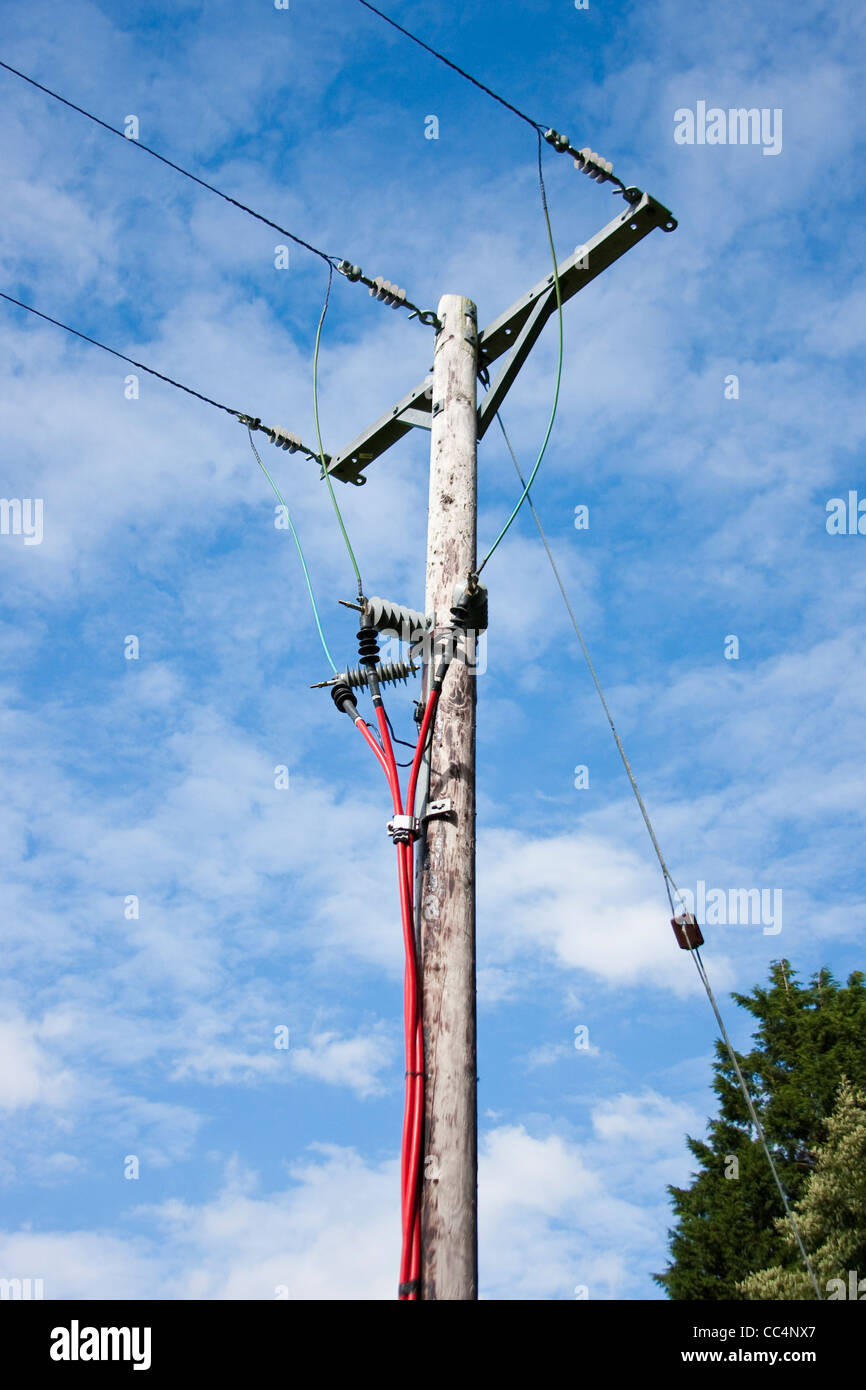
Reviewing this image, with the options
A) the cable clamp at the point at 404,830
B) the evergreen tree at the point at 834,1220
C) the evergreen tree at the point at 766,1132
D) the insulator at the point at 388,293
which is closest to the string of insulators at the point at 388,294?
the insulator at the point at 388,293

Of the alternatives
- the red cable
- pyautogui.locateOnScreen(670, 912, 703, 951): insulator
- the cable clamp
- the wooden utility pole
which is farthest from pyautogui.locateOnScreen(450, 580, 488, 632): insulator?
pyautogui.locateOnScreen(670, 912, 703, 951): insulator

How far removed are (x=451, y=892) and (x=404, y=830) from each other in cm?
29

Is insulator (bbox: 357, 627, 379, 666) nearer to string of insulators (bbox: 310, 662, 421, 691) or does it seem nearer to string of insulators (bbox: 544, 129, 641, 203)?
string of insulators (bbox: 310, 662, 421, 691)

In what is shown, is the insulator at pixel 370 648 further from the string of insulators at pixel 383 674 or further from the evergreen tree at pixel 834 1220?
the evergreen tree at pixel 834 1220

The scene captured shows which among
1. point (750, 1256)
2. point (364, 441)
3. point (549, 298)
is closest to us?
→ point (549, 298)

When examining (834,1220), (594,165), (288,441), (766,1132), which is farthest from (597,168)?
(766,1132)

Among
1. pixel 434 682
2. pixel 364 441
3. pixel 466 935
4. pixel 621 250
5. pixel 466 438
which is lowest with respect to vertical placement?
pixel 466 935

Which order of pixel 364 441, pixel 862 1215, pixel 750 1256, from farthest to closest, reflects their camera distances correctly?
pixel 750 1256
pixel 862 1215
pixel 364 441

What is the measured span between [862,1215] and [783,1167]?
21.7ft

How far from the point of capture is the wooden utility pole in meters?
3.50

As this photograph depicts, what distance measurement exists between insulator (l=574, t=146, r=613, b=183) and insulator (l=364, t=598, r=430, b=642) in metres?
2.43
